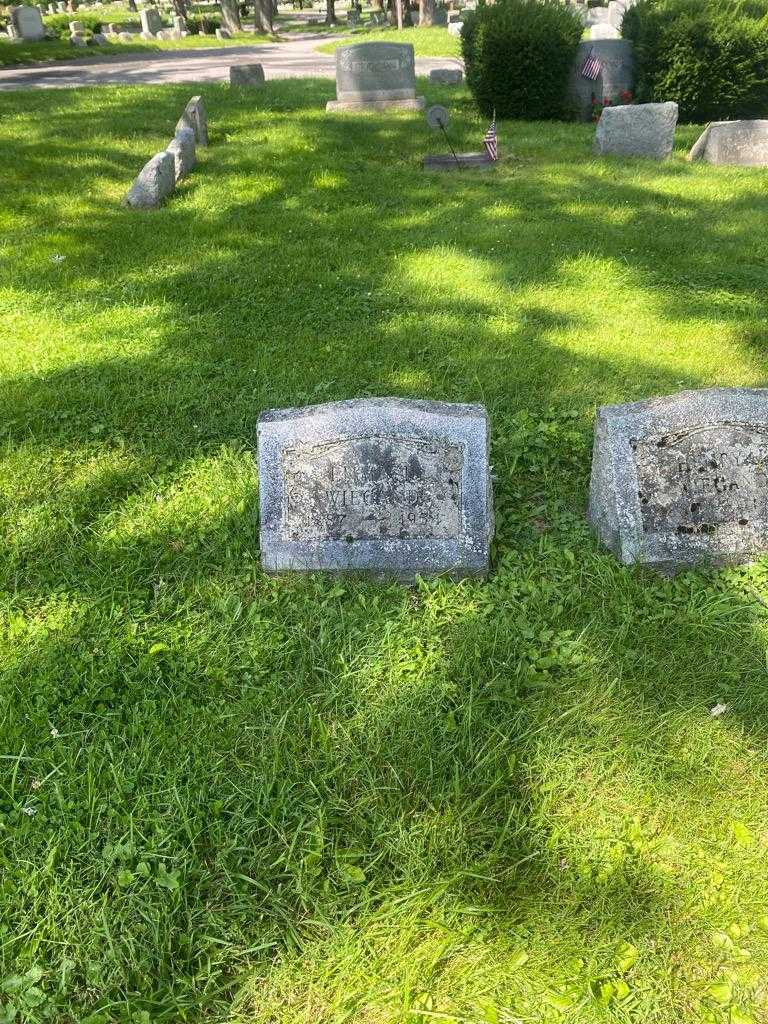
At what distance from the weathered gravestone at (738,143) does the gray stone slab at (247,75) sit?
27.4ft

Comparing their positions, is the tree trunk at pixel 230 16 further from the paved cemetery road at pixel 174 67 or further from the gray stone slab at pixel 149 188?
the gray stone slab at pixel 149 188

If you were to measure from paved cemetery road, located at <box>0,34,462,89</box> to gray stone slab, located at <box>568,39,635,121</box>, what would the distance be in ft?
21.7

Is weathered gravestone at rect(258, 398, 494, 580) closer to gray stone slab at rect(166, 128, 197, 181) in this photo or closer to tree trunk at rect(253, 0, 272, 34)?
gray stone slab at rect(166, 128, 197, 181)

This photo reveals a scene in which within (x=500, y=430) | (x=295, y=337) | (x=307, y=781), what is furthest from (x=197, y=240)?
(x=307, y=781)

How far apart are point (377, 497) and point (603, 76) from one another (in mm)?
10721

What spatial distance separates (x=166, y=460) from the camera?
3.79 m

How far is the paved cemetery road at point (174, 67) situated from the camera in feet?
51.1

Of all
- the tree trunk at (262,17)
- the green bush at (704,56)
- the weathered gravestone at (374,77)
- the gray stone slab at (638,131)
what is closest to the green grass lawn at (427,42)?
the tree trunk at (262,17)

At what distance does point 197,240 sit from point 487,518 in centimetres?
469

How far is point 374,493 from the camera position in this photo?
3027 millimetres

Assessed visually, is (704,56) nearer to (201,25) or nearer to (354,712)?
(354,712)

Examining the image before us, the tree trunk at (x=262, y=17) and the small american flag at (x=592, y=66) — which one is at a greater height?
the tree trunk at (x=262, y=17)

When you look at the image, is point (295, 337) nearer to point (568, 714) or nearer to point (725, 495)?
point (725, 495)

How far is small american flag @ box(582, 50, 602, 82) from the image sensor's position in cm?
1075
